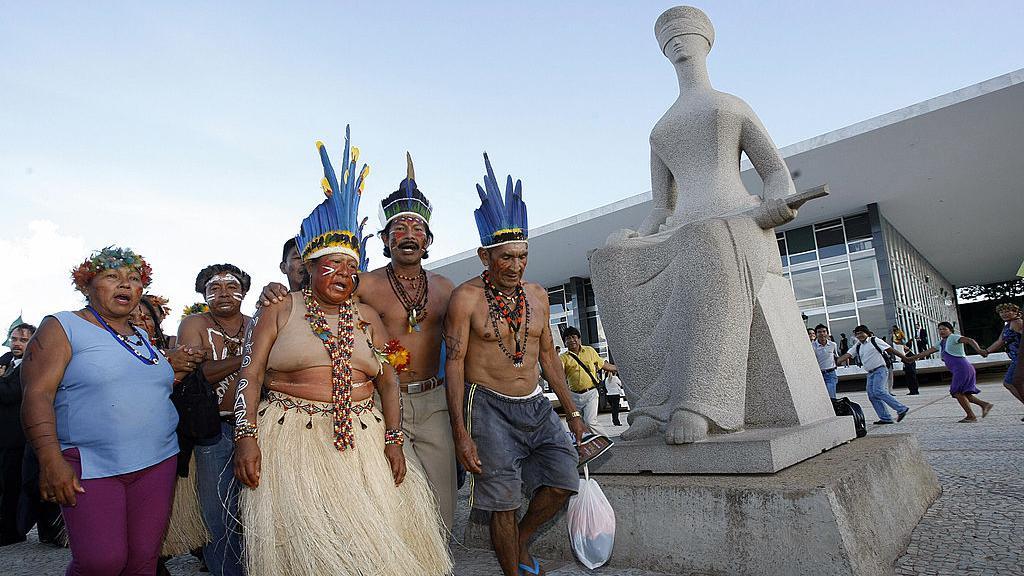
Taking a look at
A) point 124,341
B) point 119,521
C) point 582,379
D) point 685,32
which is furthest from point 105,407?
point 582,379

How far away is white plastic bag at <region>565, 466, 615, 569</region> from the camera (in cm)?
295

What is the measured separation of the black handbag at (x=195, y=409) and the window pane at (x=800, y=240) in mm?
23791

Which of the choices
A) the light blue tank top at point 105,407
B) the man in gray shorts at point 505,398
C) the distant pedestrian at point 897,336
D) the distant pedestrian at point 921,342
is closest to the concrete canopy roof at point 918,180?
the distant pedestrian at point 921,342

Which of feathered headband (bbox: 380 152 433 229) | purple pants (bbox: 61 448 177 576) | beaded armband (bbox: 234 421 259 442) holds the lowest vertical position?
purple pants (bbox: 61 448 177 576)

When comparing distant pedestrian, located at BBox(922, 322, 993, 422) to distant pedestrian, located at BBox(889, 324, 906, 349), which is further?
distant pedestrian, located at BBox(889, 324, 906, 349)

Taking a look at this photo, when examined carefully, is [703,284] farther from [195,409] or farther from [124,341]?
[124,341]

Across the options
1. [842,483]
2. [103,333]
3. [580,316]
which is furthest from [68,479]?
[580,316]

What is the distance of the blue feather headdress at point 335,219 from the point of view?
2738 millimetres

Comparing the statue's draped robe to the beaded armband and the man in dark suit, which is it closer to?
the beaded armband

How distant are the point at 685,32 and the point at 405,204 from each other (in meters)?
2.59

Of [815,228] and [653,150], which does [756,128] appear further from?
[815,228]

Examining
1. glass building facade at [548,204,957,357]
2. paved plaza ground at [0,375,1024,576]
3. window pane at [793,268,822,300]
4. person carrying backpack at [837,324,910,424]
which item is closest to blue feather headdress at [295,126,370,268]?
paved plaza ground at [0,375,1024,576]

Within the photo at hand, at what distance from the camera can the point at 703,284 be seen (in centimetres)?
369

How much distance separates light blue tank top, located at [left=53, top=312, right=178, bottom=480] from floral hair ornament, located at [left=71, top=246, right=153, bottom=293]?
0.18 m
